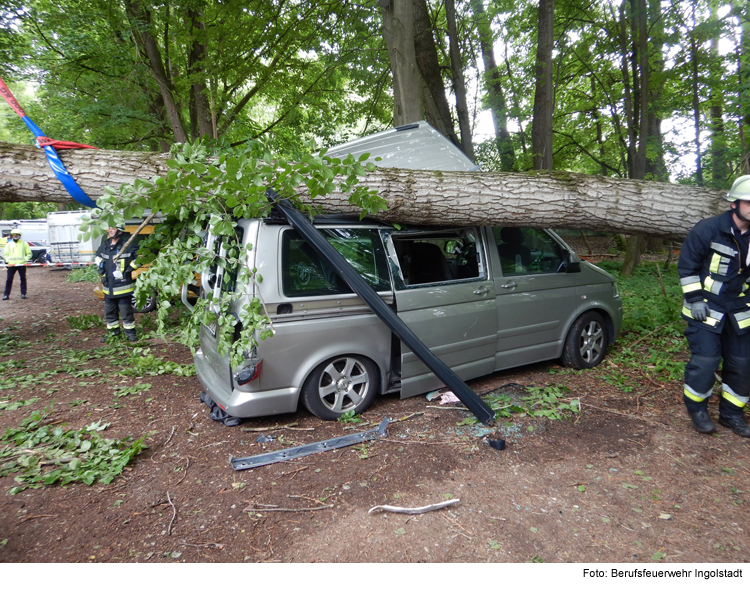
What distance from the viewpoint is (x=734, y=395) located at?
3617 mm

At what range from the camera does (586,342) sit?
5152 mm

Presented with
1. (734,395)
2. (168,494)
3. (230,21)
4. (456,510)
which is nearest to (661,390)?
(734,395)

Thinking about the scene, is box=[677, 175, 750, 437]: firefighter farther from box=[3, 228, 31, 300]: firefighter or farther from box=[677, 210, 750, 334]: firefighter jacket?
box=[3, 228, 31, 300]: firefighter

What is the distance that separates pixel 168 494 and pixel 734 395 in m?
4.19

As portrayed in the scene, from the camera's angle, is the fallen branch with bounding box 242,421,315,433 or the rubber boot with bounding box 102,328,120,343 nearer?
the fallen branch with bounding box 242,421,315,433

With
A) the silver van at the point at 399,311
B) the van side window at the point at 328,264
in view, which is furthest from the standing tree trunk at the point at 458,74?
the van side window at the point at 328,264

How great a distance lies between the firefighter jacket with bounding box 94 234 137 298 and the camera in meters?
6.75

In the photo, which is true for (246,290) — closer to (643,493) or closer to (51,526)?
(51,526)

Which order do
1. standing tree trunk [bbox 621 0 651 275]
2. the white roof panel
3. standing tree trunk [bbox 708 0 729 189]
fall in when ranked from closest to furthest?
the white roof panel, standing tree trunk [bbox 621 0 651 275], standing tree trunk [bbox 708 0 729 189]

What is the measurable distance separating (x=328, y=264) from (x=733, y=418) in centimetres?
342

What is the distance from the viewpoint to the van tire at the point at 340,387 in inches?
148

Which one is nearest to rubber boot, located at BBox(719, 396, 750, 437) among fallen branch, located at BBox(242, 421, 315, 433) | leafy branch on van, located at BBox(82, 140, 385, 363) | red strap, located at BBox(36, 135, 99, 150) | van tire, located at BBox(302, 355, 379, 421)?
van tire, located at BBox(302, 355, 379, 421)

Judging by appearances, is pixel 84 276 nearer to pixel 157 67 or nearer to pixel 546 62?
pixel 157 67

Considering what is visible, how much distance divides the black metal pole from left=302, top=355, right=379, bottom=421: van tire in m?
0.52
